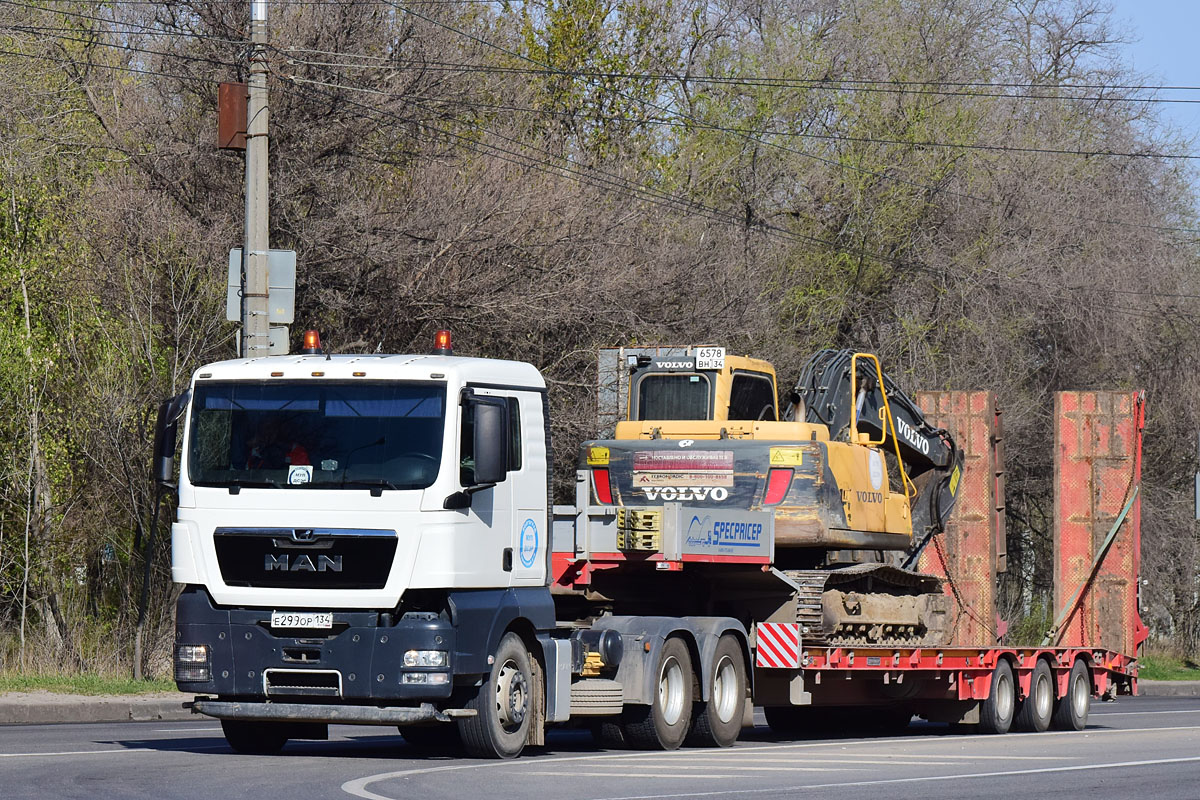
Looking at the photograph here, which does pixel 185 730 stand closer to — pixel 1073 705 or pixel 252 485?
pixel 252 485

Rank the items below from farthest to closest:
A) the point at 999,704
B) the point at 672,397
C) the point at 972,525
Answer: the point at 972,525, the point at 999,704, the point at 672,397

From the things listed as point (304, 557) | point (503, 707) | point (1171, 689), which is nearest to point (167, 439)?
point (304, 557)

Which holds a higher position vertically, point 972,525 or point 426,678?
point 972,525

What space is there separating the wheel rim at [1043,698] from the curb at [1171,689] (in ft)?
36.1

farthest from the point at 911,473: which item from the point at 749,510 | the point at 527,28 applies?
the point at 527,28

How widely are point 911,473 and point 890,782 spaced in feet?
29.7

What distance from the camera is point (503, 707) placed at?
43.0 feet

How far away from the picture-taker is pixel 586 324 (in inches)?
977

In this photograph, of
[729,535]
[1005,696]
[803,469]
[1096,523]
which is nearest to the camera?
[729,535]

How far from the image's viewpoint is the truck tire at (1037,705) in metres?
19.7

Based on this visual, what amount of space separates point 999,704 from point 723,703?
4.79 metres

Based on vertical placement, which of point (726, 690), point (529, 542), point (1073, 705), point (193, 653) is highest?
point (529, 542)

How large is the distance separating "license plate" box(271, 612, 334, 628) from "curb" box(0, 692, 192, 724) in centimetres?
562

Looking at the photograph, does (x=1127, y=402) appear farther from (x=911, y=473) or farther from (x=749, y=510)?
(x=749, y=510)
